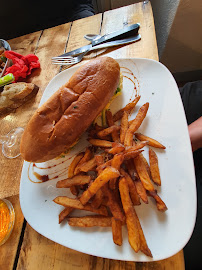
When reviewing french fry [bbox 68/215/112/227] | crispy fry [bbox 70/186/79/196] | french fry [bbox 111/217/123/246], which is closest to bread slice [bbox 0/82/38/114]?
crispy fry [bbox 70/186/79/196]

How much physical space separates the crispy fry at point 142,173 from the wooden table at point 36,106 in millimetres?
449

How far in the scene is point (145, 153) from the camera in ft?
5.24

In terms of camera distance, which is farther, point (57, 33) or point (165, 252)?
point (57, 33)

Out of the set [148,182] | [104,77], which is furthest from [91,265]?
[104,77]

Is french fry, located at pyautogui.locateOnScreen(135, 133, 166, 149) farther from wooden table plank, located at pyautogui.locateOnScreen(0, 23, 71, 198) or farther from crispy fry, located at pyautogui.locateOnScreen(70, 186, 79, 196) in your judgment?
wooden table plank, located at pyautogui.locateOnScreen(0, 23, 71, 198)

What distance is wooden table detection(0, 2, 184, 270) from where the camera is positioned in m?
1.29

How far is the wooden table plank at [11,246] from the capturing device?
4.58ft

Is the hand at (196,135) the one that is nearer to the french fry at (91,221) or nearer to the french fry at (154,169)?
the french fry at (154,169)

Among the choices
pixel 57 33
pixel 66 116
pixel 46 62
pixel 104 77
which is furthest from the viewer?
pixel 57 33

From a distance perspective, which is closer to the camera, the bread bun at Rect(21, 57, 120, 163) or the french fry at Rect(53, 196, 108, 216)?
the french fry at Rect(53, 196, 108, 216)

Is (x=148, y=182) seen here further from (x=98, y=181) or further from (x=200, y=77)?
(x=200, y=77)

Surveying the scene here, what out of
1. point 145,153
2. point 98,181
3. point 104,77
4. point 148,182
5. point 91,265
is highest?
point 104,77

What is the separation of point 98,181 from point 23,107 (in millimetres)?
1642

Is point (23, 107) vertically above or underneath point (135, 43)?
underneath
